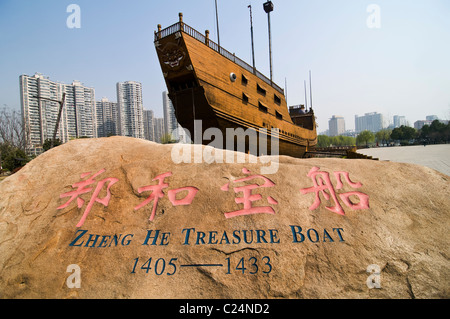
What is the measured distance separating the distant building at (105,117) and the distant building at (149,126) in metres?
7.76

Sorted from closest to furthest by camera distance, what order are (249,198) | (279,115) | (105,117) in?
(249,198), (279,115), (105,117)

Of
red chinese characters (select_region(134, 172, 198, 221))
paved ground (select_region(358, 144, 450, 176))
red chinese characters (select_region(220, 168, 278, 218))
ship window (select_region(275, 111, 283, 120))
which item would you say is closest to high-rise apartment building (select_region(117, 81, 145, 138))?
ship window (select_region(275, 111, 283, 120))

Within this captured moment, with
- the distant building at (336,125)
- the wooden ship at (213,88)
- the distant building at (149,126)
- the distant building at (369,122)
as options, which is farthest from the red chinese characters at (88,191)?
the distant building at (369,122)

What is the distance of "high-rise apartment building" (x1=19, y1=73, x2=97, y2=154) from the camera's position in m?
30.3

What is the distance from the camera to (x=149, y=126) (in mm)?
64438

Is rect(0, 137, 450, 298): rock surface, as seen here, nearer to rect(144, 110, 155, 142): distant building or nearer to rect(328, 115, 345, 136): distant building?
rect(144, 110, 155, 142): distant building

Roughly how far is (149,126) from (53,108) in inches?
1098

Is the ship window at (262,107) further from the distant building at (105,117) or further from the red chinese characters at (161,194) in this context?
the distant building at (105,117)

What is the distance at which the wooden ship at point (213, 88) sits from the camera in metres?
8.74

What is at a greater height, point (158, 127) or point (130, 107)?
point (130, 107)

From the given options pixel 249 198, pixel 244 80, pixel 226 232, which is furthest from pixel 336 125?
pixel 226 232

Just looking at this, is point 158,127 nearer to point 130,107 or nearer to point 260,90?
point 130,107
